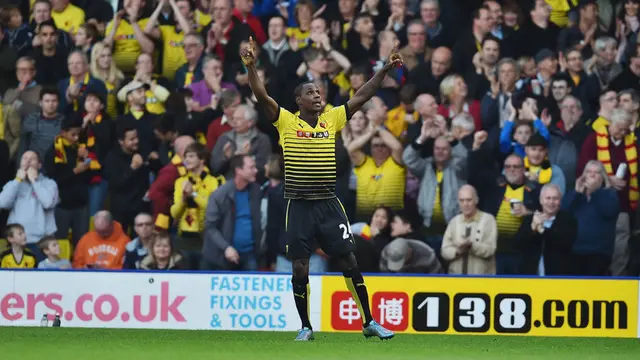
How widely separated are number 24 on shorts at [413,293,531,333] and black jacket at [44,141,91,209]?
523cm

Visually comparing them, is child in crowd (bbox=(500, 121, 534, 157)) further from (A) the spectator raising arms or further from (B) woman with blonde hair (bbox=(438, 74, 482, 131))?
(A) the spectator raising arms

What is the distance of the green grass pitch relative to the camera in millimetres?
8328

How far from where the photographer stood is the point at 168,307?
12.3 metres

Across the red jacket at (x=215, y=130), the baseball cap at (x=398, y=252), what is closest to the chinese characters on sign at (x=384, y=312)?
the baseball cap at (x=398, y=252)

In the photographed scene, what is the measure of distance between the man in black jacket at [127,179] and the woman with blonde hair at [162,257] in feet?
2.15

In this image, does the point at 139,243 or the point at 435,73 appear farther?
the point at 435,73

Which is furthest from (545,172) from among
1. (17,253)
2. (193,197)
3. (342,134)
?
(17,253)

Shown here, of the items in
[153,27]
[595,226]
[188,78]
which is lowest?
[595,226]

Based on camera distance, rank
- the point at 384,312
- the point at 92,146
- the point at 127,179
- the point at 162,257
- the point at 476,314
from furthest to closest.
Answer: the point at 92,146
the point at 127,179
the point at 162,257
the point at 384,312
the point at 476,314

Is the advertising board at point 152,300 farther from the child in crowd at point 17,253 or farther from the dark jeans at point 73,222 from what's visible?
the dark jeans at point 73,222

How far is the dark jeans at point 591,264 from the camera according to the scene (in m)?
13.7

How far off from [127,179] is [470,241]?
4608mm

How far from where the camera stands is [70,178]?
14766 mm

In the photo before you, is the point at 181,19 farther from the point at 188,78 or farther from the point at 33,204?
the point at 33,204
